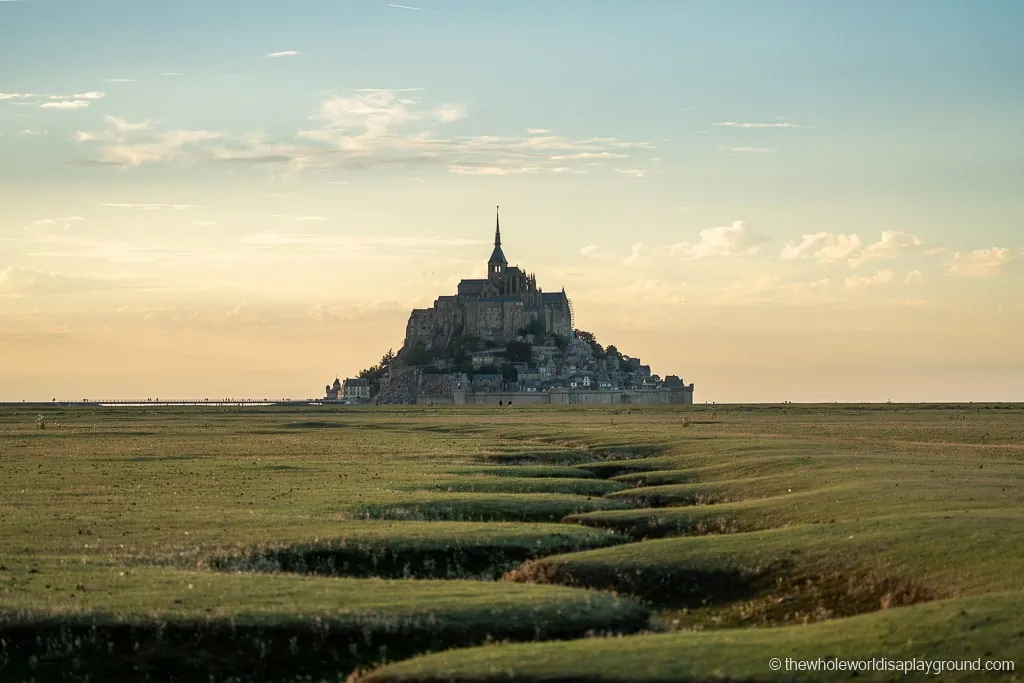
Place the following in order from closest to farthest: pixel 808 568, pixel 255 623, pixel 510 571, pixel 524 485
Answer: pixel 255 623
pixel 808 568
pixel 510 571
pixel 524 485

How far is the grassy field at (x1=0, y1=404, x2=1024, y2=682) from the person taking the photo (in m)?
25.1

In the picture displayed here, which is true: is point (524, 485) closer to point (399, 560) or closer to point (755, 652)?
point (399, 560)

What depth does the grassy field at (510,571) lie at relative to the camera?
25109 mm

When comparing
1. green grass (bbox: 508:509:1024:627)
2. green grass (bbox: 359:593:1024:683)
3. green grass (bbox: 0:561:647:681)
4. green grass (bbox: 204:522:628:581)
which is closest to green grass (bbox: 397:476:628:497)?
green grass (bbox: 204:522:628:581)

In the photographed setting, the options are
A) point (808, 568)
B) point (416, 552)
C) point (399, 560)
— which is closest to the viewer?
point (808, 568)

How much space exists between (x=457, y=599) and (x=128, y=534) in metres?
15.3

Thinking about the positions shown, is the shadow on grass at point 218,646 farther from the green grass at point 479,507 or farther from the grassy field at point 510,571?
the green grass at point 479,507

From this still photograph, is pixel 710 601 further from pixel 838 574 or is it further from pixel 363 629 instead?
pixel 363 629

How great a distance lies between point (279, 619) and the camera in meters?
27.3

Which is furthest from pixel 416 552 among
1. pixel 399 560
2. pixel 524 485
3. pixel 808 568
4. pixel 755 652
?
pixel 524 485

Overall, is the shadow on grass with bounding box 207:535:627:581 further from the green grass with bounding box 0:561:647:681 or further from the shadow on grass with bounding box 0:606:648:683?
the shadow on grass with bounding box 0:606:648:683

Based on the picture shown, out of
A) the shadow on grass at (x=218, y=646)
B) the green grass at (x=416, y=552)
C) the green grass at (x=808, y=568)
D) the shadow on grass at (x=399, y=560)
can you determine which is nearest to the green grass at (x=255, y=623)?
the shadow on grass at (x=218, y=646)

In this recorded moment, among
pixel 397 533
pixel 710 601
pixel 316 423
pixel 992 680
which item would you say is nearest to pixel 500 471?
pixel 397 533

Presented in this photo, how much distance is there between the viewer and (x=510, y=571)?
37.2 m
